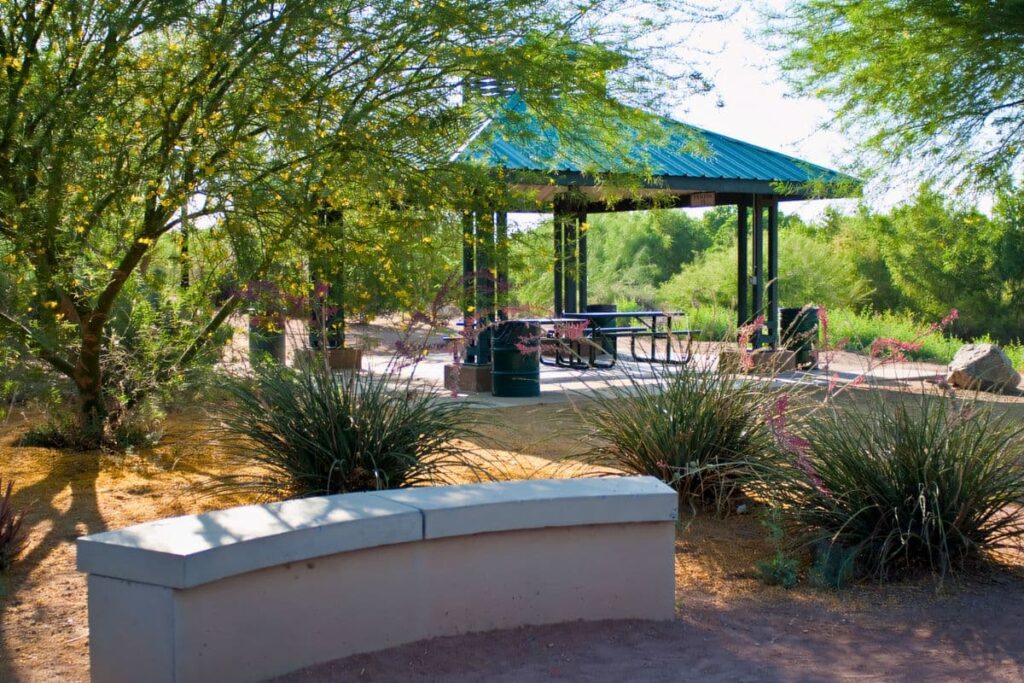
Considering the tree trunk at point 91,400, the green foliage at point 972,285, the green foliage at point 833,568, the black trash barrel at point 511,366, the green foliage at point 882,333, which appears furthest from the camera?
the green foliage at point 972,285

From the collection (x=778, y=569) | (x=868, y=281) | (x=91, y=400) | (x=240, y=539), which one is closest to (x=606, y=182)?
(x=91, y=400)

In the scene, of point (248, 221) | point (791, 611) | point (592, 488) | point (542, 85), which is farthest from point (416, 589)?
point (542, 85)

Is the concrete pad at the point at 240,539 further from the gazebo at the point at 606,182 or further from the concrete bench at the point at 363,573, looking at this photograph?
the gazebo at the point at 606,182

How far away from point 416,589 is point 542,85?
4.19 metres

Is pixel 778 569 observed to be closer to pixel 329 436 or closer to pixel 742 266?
pixel 329 436

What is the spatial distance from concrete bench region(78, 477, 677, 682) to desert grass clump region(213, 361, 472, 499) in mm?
1501

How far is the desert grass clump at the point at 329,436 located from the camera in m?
6.04

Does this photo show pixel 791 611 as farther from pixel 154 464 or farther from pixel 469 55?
pixel 154 464

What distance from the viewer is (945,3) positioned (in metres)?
9.52

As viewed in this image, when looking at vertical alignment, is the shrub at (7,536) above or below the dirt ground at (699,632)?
above

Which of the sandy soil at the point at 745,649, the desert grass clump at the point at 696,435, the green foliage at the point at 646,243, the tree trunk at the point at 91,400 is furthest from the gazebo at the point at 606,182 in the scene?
the green foliage at the point at 646,243

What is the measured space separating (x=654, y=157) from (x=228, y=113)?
26.7 ft

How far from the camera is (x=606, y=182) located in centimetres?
1027

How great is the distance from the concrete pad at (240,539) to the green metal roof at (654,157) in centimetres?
434
